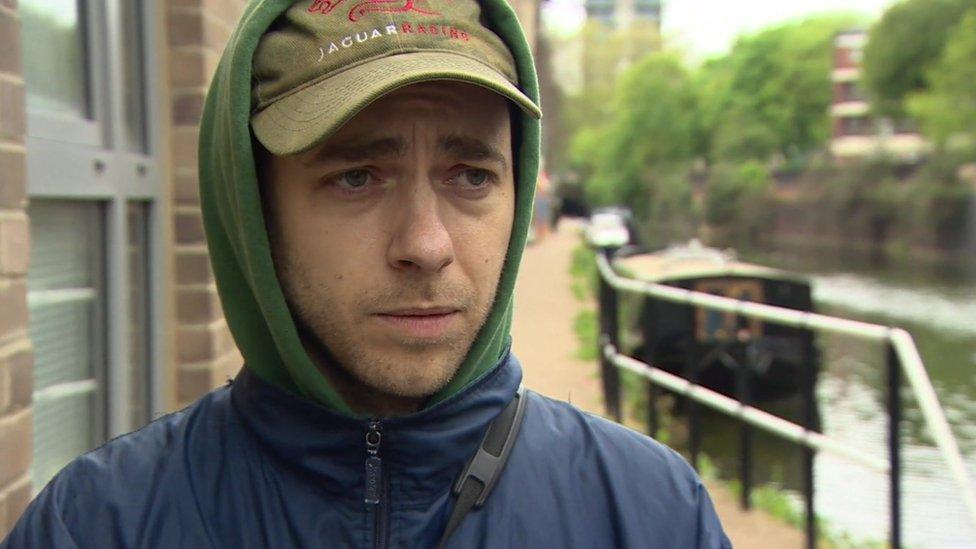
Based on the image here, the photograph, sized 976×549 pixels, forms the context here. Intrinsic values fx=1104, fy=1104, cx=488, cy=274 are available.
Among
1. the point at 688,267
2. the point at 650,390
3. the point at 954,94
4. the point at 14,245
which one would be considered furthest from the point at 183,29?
the point at 954,94

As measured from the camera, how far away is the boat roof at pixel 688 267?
36.8 feet

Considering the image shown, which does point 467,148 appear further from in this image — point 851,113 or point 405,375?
point 851,113

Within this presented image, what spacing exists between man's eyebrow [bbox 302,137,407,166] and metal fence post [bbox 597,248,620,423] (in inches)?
249

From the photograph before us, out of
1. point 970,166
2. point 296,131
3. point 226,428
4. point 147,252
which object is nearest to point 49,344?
point 147,252

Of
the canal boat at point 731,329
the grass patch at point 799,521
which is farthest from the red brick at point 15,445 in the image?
the canal boat at point 731,329

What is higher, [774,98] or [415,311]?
[774,98]

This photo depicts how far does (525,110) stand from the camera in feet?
4.29

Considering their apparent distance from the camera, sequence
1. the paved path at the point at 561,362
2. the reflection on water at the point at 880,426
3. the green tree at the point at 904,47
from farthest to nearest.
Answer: the green tree at the point at 904,47, the reflection on water at the point at 880,426, the paved path at the point at 561,362

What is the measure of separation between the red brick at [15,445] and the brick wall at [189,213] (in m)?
1.13

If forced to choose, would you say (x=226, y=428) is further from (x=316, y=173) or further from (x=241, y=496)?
(x=316, y=173)

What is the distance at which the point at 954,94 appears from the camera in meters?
39.0

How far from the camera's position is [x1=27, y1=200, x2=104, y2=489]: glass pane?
2.30 m

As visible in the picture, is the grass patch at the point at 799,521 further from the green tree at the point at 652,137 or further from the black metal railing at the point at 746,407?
the green tree at the point at 652,137

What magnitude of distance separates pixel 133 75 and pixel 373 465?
6.16ft
